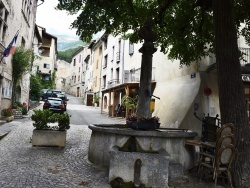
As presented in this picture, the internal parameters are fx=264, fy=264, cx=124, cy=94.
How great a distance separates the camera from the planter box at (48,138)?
8664 mm

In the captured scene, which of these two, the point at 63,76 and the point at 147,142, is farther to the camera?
the point at 63,76

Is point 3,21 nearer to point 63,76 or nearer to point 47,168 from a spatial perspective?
point 47,168

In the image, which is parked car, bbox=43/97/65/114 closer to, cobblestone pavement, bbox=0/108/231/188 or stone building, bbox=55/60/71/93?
cobblestone pavement, bbox=0/108/231/188

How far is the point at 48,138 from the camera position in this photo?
28.6 feet

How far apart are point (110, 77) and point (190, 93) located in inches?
736

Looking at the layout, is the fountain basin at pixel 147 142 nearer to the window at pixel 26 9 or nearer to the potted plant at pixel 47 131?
the potted plant at pixel 47 131

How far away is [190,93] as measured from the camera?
14898 mm

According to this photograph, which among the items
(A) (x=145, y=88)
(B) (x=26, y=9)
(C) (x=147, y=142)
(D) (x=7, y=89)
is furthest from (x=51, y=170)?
(B) (x=26, y=9)

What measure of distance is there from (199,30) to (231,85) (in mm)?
Result: 4552

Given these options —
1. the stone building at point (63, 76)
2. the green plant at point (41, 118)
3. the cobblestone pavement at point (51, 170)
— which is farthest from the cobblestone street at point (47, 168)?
the stone building at point (63, 76)

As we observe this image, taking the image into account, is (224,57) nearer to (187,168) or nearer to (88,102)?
(187,168)

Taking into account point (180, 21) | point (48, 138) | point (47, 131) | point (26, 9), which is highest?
point (26, 9)

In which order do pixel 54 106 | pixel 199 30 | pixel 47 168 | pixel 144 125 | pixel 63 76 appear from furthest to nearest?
1. pixel 63 76
2. pixel 54 106
3. pixel 199 30
4. pixel 144 125
5. pixel 47 168

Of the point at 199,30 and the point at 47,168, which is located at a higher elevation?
the point at 199,30
